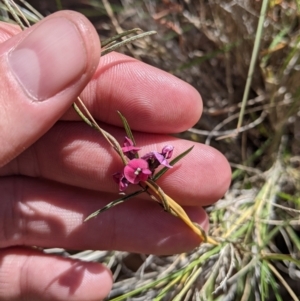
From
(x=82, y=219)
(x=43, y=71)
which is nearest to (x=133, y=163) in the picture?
(x=43, y=71)

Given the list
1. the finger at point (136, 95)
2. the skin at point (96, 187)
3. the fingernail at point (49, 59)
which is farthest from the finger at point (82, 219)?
the fingernail at point (49, 59)

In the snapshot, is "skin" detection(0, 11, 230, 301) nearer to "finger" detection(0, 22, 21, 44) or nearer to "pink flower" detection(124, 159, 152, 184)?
"finger" detection(0, 22, 21, 44)

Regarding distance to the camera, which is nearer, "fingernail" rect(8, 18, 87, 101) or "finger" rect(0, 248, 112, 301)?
"fingernail" rect(8, 18, 87, 101)

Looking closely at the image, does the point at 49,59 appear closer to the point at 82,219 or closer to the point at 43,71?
the point at 43,71

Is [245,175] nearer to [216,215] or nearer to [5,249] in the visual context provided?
[216,215]

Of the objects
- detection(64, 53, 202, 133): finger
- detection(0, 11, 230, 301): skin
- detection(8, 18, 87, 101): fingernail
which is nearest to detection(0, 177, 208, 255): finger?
detection(0, 11, 230, 301): skin
